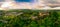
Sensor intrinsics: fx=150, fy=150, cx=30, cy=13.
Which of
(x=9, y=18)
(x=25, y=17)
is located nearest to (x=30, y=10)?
(x=25, y=17)

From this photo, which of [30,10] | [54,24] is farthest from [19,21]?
[54,24]

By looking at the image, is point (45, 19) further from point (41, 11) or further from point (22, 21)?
point (22, 21)

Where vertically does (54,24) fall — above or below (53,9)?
below

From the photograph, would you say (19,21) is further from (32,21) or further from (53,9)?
(53,9)

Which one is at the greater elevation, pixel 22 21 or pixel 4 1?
pixel 4 1

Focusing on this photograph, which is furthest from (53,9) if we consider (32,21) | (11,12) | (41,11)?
(11,12)
